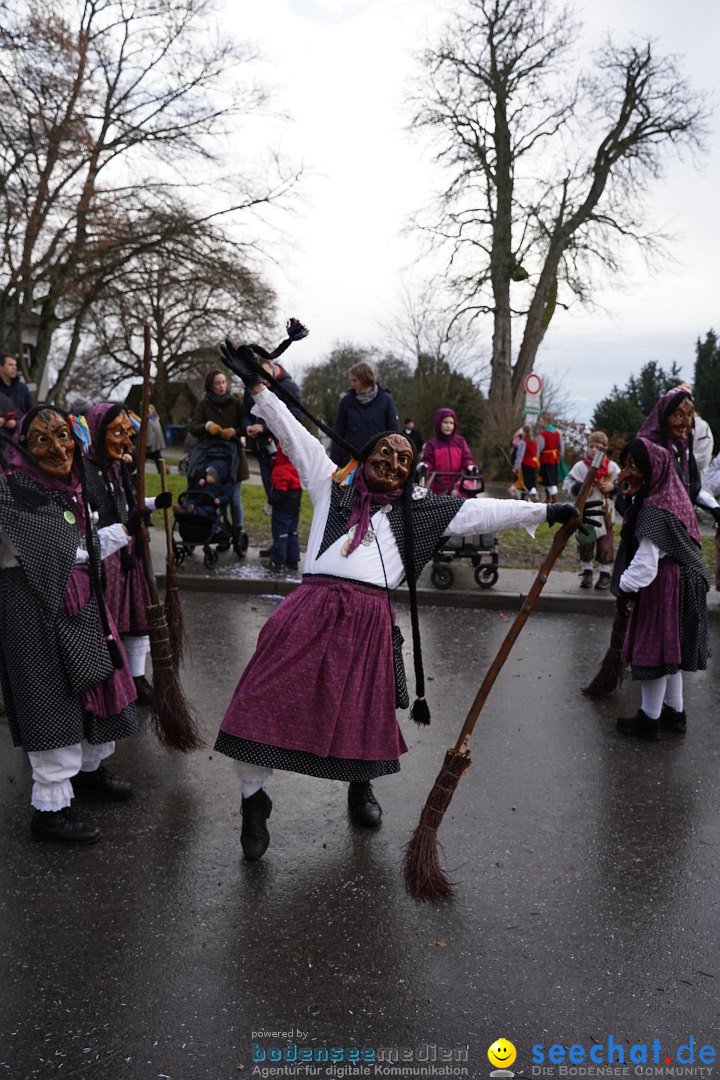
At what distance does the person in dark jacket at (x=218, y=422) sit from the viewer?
29.8 feet

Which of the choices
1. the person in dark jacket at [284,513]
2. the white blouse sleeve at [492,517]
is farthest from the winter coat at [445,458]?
the white blouse sleeve at [492,517]

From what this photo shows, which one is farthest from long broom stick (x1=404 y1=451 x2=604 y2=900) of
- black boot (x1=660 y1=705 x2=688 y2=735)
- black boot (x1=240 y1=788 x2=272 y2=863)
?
black boot (x1=660 y1=705 x2=688 y2=735)

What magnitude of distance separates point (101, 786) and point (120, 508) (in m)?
1.52

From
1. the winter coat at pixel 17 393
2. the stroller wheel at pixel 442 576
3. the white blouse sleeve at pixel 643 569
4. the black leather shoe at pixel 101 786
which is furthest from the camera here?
the winter coat at pixel 17 393

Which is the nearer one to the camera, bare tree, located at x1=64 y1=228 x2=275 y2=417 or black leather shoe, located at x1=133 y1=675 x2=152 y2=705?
black leather shoe, located at x1=133 y1=675 x2=152 y2=705

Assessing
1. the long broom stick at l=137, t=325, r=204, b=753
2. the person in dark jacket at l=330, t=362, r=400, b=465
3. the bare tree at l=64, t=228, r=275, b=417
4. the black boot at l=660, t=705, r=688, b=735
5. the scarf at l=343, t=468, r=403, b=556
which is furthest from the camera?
the bare tree at l=64, t=228, r=275, b=417

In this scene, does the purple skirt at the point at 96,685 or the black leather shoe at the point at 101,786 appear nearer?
the purple skirt at the point at 96,685

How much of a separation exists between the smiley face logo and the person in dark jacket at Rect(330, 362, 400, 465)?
6.41 meters

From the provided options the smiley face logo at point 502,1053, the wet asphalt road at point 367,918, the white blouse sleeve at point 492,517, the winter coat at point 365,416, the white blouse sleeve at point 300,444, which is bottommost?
the smiley face logo at point 502,1053

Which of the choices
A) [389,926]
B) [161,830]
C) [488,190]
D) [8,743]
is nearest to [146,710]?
[8,743]

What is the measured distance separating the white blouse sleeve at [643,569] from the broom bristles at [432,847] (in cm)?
189

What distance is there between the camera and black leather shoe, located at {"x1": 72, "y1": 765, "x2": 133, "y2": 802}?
4.07m

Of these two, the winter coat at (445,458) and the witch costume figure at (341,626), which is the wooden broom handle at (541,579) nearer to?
the witch costume figure at (341,626)

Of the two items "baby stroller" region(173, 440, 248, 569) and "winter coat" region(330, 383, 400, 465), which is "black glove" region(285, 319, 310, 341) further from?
"baby stroller" region(173, 440, 248, 569)
